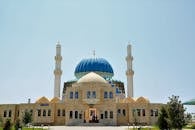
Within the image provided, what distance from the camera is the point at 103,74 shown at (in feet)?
216

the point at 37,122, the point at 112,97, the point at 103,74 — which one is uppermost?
the point at 103,74

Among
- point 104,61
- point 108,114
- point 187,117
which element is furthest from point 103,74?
point 187,117

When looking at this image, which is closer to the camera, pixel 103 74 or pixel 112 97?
pixel 112 97

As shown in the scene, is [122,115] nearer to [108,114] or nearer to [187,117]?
[108,114]

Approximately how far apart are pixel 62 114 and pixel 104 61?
728 inches

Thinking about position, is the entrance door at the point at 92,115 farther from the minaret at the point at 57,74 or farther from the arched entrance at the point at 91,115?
the minaret at the point at 57,74

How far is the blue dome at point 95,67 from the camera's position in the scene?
65.5 metres

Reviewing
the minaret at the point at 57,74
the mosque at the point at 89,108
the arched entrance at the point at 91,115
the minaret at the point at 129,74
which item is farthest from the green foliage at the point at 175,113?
the minaret at the point at 57,74

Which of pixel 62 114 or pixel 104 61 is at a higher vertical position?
pixel 104 61

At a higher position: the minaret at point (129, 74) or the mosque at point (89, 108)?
the minaret at point (129, 74)

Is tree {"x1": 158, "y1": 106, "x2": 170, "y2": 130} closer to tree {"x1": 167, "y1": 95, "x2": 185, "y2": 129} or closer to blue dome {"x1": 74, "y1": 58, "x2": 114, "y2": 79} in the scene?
tree {"x1": 167, "y1": 95, "x2": 185, "y2": 129}

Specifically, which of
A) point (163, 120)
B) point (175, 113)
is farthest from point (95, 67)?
point (175, 113)

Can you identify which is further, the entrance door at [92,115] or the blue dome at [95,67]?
the blue dome at [95,67]

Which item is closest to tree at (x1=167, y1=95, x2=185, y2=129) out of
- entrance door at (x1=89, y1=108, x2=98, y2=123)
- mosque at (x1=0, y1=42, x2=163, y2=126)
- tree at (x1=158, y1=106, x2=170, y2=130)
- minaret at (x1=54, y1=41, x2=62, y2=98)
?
tree at (x1=158, y1=106, x2=170, y2=130)
